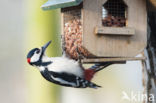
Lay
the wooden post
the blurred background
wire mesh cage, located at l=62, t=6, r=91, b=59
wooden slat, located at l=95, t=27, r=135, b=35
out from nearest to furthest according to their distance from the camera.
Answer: wooden slat, located at l=95, t=27, r=135, b=35 < wire mesh cage, located at l=62, t=6, r=91, b=59 < the wooden post < the blurred background

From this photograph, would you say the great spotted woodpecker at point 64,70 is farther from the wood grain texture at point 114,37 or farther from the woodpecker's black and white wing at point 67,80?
the wood grain texture at point 114,37

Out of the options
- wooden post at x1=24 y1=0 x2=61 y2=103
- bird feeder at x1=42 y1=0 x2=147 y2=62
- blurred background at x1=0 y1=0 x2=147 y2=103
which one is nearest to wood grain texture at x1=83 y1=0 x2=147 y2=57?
bird feeder at x1=42 y1=0 x2=147 y2=62

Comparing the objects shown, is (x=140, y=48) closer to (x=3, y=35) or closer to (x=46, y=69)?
(x=46, y=69)

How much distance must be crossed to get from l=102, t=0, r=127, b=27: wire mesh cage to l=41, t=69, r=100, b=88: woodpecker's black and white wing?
1.71 feet

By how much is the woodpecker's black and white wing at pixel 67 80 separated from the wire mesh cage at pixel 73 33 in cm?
19

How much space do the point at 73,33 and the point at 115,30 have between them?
1.33 feet

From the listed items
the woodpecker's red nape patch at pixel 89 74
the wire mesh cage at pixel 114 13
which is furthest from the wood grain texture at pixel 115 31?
the woodpecker's red nape patch at pixel 89 74

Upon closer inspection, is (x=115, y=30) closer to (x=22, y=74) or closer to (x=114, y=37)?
(x=114, y=37)

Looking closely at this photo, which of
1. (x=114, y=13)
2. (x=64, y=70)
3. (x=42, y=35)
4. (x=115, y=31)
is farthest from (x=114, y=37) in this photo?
(x=42, y=35)

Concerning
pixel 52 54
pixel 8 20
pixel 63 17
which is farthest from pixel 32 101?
pixel 8 20

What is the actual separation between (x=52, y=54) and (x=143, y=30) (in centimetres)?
89

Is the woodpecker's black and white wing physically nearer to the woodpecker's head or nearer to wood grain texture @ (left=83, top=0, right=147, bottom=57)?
the woodpecker's head

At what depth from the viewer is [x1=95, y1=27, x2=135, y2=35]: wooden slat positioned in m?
3.35

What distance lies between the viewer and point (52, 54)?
3869 millimetres
